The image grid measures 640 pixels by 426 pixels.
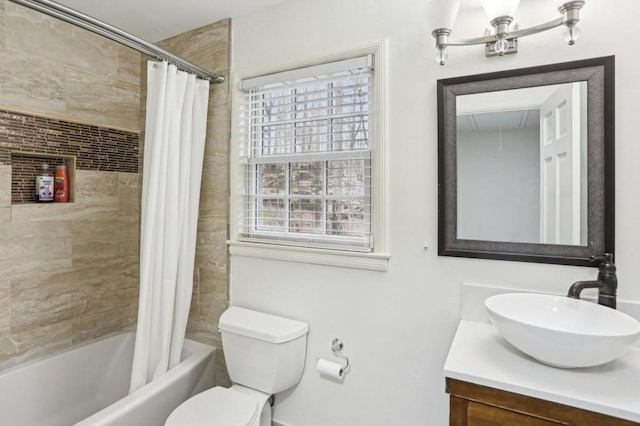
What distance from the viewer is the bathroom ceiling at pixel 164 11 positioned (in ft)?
6.20

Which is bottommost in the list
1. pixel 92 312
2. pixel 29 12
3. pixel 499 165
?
pixel 92 312

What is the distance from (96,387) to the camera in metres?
2.05

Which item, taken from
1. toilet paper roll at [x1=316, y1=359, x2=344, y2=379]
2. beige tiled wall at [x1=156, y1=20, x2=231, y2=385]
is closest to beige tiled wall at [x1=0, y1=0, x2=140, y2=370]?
beige tiled wall at [x1=156, y1=20, x2=231, y2=385]

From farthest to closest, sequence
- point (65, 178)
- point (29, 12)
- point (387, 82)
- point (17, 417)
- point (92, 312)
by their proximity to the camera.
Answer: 1. point (92, 312)
2. point (65, 178)
3. point (29, 12)
4. point (17, 417)
5. point (387, 82)

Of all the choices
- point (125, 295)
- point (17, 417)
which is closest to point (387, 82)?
point (125, 295)

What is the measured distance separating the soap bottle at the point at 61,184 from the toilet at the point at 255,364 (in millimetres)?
1167

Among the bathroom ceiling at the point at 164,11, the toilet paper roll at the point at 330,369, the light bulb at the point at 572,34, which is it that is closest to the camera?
the light bulb at the point at 572,34

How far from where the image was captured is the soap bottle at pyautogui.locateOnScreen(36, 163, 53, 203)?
74.7 inches

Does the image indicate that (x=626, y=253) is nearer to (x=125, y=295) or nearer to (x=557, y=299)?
(x=557, y=299)

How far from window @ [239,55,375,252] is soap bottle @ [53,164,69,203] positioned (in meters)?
1.01

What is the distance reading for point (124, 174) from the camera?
2.33 meters

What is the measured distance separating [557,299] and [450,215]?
0.48 m

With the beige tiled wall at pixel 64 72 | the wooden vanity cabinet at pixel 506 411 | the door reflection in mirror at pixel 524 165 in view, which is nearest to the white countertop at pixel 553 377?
the wooden vanity cabinet at pixel 506 411

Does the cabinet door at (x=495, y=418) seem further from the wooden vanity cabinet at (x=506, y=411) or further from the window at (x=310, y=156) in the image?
the window at (x=310, y=156)
